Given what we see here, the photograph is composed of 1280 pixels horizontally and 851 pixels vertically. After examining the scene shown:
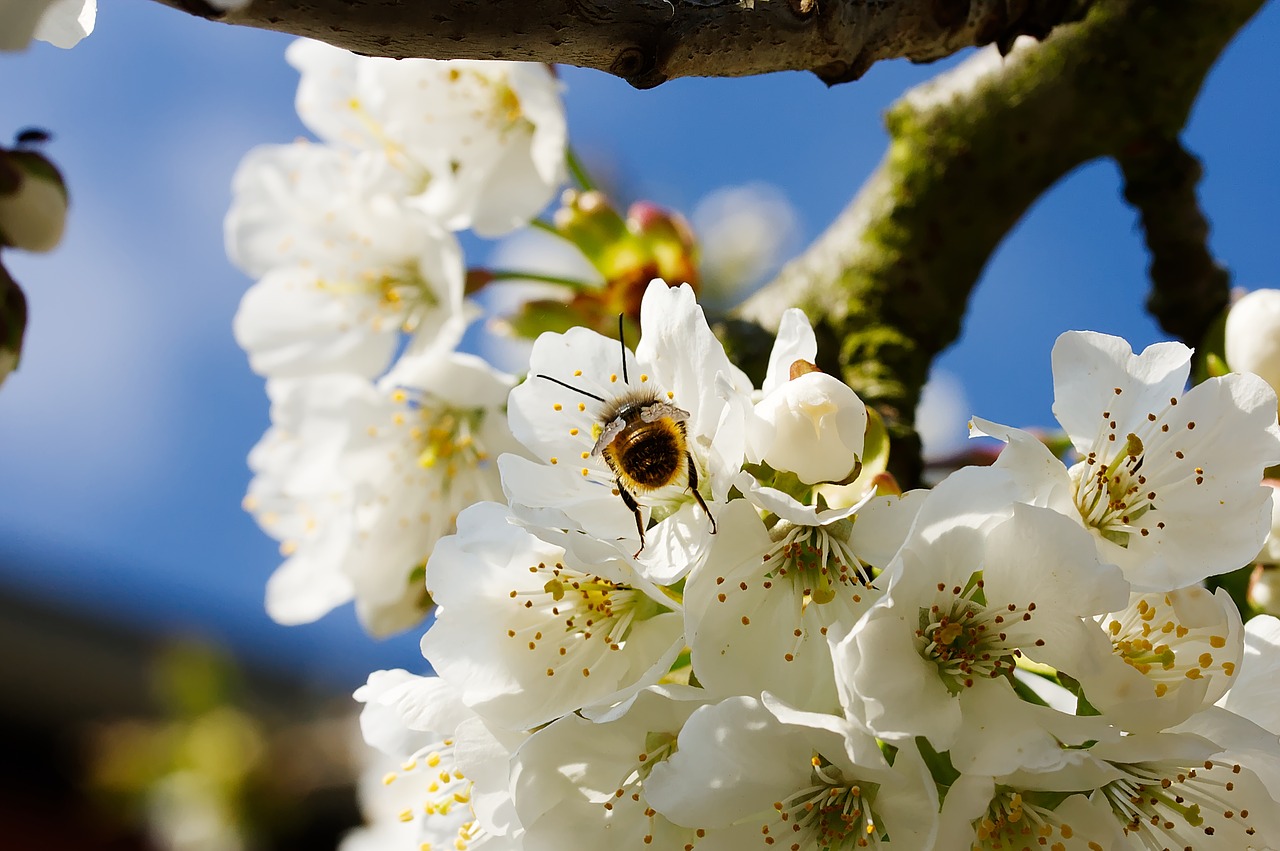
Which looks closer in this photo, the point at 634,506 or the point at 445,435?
the point at 634,506

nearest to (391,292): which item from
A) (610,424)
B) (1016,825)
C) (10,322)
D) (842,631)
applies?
(10,322)

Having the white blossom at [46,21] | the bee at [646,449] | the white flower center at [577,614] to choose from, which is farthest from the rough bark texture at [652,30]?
the white flower center at [577,614]

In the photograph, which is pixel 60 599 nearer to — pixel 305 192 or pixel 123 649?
pixel 123 649

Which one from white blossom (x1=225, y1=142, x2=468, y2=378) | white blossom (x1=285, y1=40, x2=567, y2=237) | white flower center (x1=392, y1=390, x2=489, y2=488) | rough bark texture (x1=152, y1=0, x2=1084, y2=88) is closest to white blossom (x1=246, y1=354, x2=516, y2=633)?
white flower center (x1=392, y1=390, x2=489, y2=488)

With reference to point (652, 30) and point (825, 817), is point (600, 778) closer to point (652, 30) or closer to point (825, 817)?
point (825, 817)

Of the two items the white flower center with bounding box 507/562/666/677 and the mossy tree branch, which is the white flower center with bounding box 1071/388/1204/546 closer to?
the white flower center with bounding box 507/562/666/677

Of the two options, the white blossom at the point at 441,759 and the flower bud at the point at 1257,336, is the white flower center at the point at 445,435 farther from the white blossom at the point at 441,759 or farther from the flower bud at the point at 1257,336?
the flower bud at the point at 1257,336
